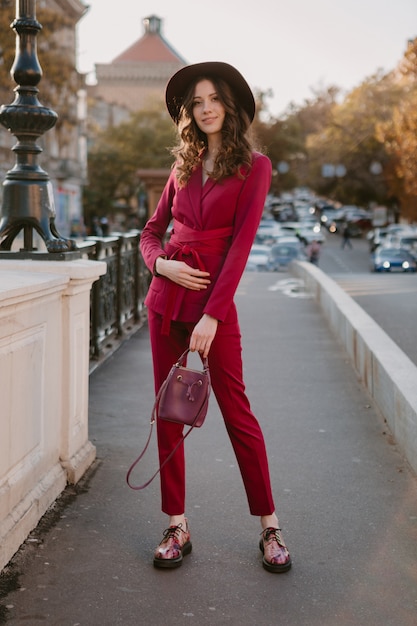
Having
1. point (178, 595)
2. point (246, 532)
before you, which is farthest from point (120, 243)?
point (178, 595)

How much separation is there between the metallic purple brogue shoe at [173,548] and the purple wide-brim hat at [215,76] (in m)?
1.76

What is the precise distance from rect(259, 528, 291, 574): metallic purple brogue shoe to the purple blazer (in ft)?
3.19

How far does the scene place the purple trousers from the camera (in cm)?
396

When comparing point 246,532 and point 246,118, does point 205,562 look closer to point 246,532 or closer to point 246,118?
point 246,532

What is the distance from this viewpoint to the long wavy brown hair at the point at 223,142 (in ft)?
12.6

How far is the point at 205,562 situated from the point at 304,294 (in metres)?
14.4

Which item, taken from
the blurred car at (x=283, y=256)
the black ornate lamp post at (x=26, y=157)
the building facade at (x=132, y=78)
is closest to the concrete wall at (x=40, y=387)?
the black ornate lamp post at (x=26, y=157)

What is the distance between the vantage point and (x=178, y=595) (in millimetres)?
3676

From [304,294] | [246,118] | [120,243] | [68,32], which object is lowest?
[304,294]

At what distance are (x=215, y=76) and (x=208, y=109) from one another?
0.15 m

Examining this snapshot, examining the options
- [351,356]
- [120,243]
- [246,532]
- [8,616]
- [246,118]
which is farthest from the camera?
[120,243]

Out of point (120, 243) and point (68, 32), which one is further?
point (68, 32)

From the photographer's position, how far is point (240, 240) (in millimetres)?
3793

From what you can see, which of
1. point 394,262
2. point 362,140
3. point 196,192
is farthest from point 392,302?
point 362,140
